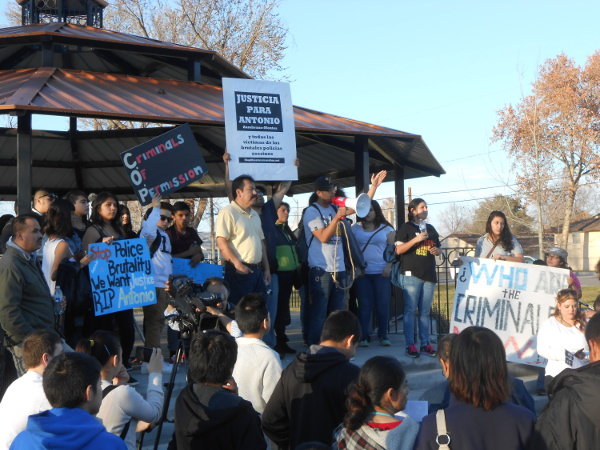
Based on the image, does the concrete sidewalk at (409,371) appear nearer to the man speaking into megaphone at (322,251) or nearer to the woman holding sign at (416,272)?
the woman holding sign at (416,272)

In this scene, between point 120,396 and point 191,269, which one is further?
point 191,269

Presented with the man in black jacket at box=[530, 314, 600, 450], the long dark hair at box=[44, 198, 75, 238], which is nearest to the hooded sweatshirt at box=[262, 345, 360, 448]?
the man in black jacket at box=[530, 314, 600, 450]

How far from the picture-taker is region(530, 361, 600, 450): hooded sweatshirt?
11.1ft

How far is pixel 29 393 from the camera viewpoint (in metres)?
4.22

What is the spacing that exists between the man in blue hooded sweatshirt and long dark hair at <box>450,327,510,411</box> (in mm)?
1586

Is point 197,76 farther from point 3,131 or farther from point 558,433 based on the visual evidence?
point 558,433

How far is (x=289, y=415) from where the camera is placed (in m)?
4.40

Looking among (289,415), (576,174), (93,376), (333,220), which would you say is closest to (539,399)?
(333,220)

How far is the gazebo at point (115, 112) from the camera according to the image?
29.0ft

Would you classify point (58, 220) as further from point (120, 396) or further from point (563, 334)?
point (563, 334)

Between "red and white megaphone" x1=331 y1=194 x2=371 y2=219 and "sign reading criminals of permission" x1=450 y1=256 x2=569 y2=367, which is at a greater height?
"red and white megaphone" x1=331 y1=194 x2=371 y2=219

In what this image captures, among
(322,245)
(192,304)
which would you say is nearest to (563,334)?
(322,245)

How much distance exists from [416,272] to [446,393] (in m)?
4.56

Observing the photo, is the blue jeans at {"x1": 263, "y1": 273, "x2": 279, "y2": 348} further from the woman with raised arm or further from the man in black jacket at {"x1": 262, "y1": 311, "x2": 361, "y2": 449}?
the man in black jacket at {"x1": 262, "y1": 311, "x2": 361, "y2": 449}
